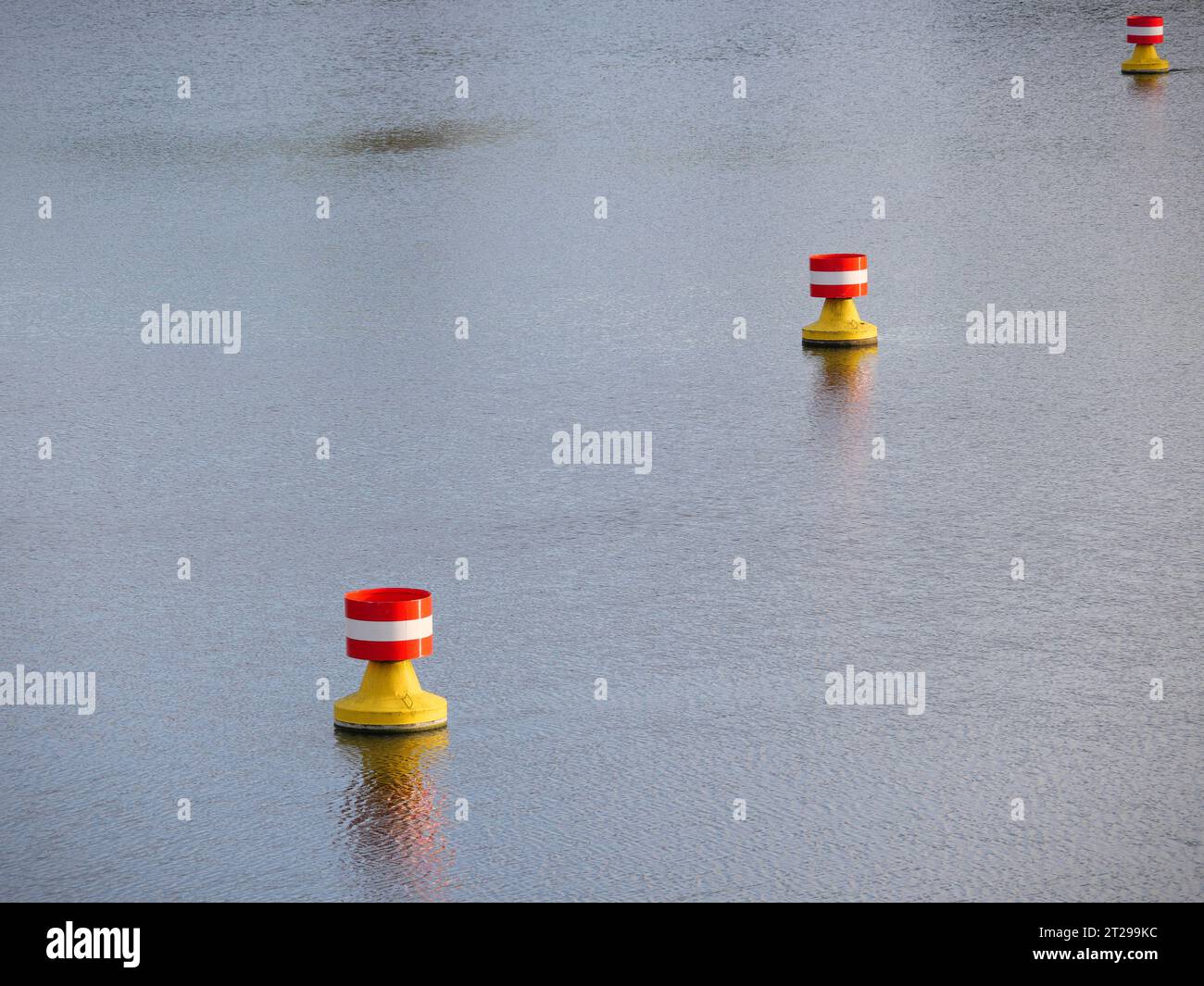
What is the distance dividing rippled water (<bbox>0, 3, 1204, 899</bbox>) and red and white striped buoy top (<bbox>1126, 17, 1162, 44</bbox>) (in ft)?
1.86

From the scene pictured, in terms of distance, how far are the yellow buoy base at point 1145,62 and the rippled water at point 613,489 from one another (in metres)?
0.36

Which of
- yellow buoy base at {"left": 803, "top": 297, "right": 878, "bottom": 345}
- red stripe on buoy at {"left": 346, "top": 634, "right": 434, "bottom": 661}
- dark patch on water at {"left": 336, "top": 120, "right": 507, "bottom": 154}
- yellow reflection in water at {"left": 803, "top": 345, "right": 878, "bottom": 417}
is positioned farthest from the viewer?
dark patch on water at {"left": 336, "top": 120, "right": 507, "bottom": 154}

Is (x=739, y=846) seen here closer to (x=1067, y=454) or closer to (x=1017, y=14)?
(x=1067, y=454)

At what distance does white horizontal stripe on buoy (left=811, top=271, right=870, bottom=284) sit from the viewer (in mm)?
15562

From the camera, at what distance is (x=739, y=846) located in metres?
7.68

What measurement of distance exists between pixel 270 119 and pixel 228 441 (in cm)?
1210

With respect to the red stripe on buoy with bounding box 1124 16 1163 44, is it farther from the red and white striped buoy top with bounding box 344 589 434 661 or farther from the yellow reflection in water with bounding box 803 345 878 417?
the red and white striped buoy top with bounding box 344 589 434 661

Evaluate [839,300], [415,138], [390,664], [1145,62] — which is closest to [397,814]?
[390,664]

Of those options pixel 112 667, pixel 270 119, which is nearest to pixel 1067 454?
pixel 112 667

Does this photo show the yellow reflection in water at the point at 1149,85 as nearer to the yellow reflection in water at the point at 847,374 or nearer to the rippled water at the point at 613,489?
the rippled water at the point at 613,489

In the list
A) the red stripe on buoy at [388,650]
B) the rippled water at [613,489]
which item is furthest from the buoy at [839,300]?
the red stripe on buoy at [388,650]

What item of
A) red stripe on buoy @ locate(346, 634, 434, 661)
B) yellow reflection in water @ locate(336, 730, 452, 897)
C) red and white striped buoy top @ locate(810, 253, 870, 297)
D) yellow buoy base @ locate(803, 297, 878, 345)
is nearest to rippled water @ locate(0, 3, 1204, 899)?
yellow reflection in water @ locate(336, 730, 452, 897)

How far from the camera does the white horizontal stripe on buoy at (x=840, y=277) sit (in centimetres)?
1556
